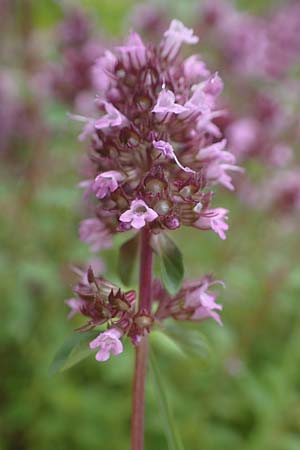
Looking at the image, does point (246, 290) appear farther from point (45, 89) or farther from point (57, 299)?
point (45, 89)

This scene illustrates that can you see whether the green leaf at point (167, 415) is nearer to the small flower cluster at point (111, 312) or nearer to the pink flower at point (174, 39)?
the small flower cluster at point (111, 312)

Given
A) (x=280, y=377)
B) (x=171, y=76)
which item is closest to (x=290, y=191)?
(x=280, y=377)

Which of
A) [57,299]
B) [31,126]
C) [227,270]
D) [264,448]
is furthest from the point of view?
[31,126]

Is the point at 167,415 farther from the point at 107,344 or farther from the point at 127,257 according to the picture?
the point at 127,257

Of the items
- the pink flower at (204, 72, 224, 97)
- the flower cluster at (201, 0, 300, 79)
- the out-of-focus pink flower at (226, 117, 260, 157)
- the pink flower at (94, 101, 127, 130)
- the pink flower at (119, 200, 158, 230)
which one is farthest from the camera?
the flower cluster at (201, 0, 300, 79)

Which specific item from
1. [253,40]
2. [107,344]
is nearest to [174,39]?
[107,344]

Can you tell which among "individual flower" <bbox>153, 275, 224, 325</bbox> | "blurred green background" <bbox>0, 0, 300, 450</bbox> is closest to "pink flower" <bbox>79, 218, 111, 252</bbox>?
"individual flower" <bbox>153, 275, 224, 325</bbox>

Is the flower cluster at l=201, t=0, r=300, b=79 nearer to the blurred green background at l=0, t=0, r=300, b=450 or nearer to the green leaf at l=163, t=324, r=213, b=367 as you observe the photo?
the blurred green background at l=0, t=0, r=300, b=450
